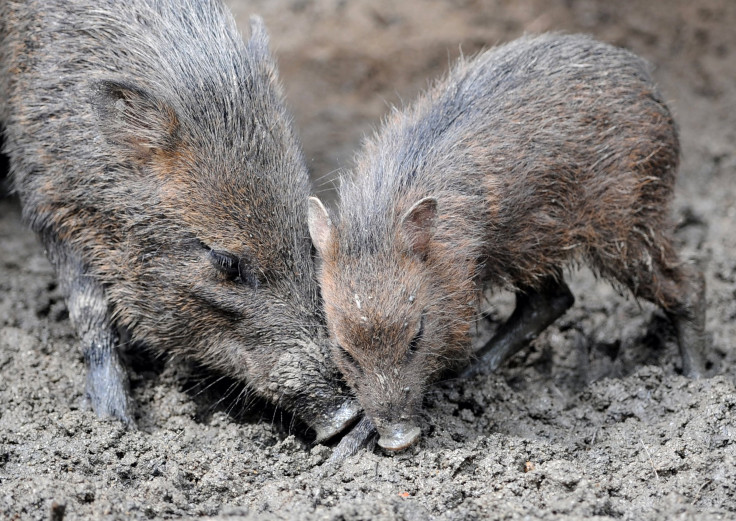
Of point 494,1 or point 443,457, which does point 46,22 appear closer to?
point 443,457

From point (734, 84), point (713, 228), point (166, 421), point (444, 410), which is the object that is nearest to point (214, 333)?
point (166, 421)

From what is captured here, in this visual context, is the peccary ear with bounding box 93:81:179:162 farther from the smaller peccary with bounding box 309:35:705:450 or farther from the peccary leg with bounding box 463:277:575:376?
the peccary leg with bounding box 463:277:575:376

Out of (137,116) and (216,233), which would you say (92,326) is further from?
(137,116)

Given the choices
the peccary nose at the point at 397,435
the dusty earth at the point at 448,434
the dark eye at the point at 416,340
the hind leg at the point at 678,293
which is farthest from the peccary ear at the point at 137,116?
the hind leg at the point at 678,293

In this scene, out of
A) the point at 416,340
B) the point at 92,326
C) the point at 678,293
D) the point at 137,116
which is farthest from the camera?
the point at 678,293

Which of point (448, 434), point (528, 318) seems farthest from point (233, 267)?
point (528, 318)

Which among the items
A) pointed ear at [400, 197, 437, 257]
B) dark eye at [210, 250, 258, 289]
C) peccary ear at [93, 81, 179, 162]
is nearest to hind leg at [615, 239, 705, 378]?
pointed ear at [400, 197, 437, 257]

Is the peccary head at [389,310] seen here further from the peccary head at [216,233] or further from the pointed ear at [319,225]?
the peccary head at [216,233]
